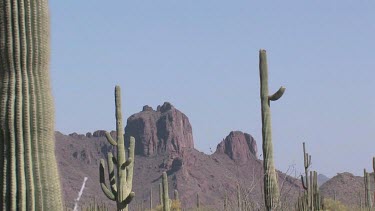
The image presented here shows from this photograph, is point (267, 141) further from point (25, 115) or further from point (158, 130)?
point (158, 130)

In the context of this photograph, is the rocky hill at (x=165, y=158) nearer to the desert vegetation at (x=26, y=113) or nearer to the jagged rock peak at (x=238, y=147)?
the jagged rock peak at (x=238, y=147)

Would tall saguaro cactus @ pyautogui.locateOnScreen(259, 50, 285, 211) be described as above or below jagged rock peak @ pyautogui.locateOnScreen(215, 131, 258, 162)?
below

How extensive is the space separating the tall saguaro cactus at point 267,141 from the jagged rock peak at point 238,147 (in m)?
91.7

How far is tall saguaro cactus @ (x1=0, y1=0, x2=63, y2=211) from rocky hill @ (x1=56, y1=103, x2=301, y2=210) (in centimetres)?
6554

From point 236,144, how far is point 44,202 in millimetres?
104995

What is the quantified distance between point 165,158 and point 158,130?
9399 mm

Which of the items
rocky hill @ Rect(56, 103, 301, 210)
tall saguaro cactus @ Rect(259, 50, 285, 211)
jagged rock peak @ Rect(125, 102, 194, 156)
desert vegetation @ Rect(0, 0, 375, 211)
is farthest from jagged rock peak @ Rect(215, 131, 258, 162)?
desert vegetation @ Rect(0, 0, 375, 211)

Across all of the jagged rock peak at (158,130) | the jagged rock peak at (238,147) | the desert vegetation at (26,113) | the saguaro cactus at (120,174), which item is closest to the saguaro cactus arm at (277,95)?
the saguaro cactus at (120,174)

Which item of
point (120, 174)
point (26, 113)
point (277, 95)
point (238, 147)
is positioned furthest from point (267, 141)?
point (238, 147)

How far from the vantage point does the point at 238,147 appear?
109 meters

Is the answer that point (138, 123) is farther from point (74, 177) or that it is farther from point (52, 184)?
point (52, 184)

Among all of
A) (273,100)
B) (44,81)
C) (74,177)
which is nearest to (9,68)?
(44,81)

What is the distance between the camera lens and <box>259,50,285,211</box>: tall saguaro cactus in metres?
11.0

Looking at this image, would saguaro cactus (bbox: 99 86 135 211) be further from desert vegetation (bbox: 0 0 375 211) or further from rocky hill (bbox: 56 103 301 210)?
rocky hill (bbox: 56 103 301 210)
